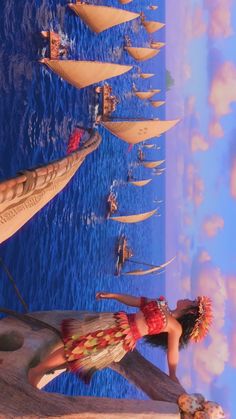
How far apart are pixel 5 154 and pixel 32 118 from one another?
381cm

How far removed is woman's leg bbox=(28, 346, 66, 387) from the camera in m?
5.19

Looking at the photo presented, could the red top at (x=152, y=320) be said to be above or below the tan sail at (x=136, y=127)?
below

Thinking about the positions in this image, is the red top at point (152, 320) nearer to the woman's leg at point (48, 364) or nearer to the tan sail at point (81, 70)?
the woman's leg at point (48, 364)

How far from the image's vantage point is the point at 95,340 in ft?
19.2

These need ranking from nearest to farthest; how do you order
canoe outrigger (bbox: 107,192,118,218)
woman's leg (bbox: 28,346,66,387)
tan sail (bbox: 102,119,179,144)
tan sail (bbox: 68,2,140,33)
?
woman's leg (bbox: 28,346,66,387) → tan sail (bbox: 68,2,140,33) → tan sail (bbox: 102,119,179,144) → canoe outrigger (bbox: 107,192,118,218)

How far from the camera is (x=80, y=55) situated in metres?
28.8

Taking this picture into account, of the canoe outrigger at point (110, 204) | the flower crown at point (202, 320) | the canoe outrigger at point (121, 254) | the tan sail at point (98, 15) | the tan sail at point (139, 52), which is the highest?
the tan sail at point (139, 52)

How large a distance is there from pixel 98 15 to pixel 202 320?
27.9 meters

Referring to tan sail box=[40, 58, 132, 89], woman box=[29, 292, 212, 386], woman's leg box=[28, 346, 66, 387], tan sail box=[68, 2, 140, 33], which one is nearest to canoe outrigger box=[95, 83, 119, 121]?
tan sail box=[40, 58, 132, 89]

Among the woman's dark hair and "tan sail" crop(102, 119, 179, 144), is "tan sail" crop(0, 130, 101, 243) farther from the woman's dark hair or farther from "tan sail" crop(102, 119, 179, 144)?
"tan sail" crop(102, 119, 179, 144)

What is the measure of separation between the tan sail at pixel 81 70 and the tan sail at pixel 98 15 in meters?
4.85

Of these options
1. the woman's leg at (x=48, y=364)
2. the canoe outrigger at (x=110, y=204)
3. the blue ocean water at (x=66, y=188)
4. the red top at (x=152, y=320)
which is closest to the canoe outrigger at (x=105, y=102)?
the blue ocean water at (x=66, y=188)

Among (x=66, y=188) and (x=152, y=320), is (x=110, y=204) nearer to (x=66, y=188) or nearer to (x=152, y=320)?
(x=66, y=188)

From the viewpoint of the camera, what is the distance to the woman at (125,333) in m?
5.86
